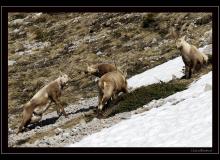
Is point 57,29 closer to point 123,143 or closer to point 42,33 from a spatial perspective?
point 42,33

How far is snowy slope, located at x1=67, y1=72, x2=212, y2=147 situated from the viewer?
70.1 feet

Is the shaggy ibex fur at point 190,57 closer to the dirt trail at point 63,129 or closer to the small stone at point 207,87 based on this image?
the small stone at point 207,87

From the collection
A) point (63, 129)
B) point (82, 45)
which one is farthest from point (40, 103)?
point (82, 45)

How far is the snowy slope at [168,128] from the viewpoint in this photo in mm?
21375

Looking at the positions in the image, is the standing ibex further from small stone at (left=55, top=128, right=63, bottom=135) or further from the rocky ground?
small stone at (left=55, top=128, right=63, bottom=135)

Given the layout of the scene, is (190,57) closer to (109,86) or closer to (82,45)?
(109,86)

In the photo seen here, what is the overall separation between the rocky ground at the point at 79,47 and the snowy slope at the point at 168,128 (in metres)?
3.50

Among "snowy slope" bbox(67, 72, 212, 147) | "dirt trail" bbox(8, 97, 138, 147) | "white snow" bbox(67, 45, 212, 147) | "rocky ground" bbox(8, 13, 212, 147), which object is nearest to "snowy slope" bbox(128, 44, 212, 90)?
"rocky ground" bbox(8, 13, 212, 147)

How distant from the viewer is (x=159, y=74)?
3117 centimetres

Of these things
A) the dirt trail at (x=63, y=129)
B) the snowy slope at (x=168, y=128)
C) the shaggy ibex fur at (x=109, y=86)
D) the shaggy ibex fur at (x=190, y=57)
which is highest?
the shaggy ibex fur at (x=190, y=57)

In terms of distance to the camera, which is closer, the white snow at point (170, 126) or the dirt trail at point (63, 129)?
the white snow at point (170, 126)

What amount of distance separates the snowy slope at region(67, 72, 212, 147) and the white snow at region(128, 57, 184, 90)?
16.5ft

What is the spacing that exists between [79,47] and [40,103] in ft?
46.0
